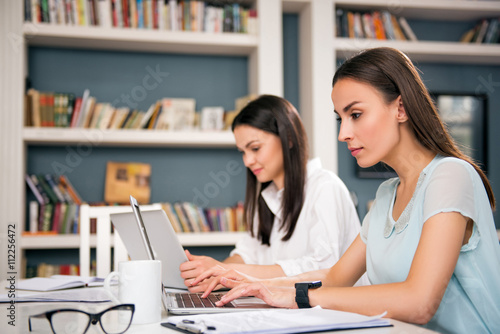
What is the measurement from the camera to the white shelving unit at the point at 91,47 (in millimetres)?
3012

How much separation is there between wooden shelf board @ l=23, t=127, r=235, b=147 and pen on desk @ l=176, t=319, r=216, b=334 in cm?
245

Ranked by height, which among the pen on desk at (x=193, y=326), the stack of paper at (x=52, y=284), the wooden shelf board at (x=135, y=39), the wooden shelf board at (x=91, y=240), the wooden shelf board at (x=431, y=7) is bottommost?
the wooden shelf board at (x=91, y=240)

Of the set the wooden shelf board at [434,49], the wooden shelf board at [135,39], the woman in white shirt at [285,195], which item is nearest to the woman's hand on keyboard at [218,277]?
the woman in white shirt at [285,195]

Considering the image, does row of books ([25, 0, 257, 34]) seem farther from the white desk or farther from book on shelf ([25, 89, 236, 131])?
the white desk

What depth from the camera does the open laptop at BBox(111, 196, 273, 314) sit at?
96cm

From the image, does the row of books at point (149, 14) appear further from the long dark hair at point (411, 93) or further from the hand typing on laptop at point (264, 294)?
the hand typing on laptop at point (264, 294)

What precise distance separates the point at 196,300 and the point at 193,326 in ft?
1.16

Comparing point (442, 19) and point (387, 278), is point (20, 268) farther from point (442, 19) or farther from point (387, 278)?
point (442, 19)

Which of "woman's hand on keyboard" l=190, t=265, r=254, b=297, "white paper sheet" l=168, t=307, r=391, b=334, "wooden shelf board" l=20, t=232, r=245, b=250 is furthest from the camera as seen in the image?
"wooden shelf board" l=20, t=232, r=245, b=250

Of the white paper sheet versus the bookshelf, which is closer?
the white paper sheet

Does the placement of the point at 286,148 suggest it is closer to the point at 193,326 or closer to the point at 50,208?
the point at 193,326

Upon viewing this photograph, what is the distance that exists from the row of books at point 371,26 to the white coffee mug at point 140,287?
2.95m

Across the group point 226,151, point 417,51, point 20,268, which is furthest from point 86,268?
point 417,51

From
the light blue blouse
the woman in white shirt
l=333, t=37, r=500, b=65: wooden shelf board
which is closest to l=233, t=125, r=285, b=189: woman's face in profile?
the woman in white shirt
